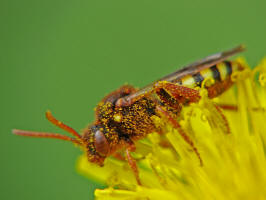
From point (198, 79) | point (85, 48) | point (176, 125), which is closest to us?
point (176, 125)

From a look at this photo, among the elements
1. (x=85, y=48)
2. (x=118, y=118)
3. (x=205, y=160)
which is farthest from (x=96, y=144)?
(x=85, y=48)

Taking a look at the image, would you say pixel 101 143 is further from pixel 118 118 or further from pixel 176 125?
pixel 176 125

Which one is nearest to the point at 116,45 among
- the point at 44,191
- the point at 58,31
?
the point at 58,31

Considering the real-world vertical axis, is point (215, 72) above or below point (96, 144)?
above

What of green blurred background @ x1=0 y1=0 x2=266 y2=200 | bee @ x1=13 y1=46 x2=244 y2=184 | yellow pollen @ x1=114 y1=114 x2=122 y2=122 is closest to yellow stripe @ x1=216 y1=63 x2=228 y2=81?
bee @ x1=13 y1=46 x2=244 y2=184

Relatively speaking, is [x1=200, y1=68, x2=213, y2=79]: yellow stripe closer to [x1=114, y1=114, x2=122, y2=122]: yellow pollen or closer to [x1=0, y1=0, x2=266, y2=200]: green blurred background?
[x1=114, y1=114, x2=122, y2=122]: yellow pollen

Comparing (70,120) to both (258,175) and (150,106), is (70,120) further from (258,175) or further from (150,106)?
(258,175)
